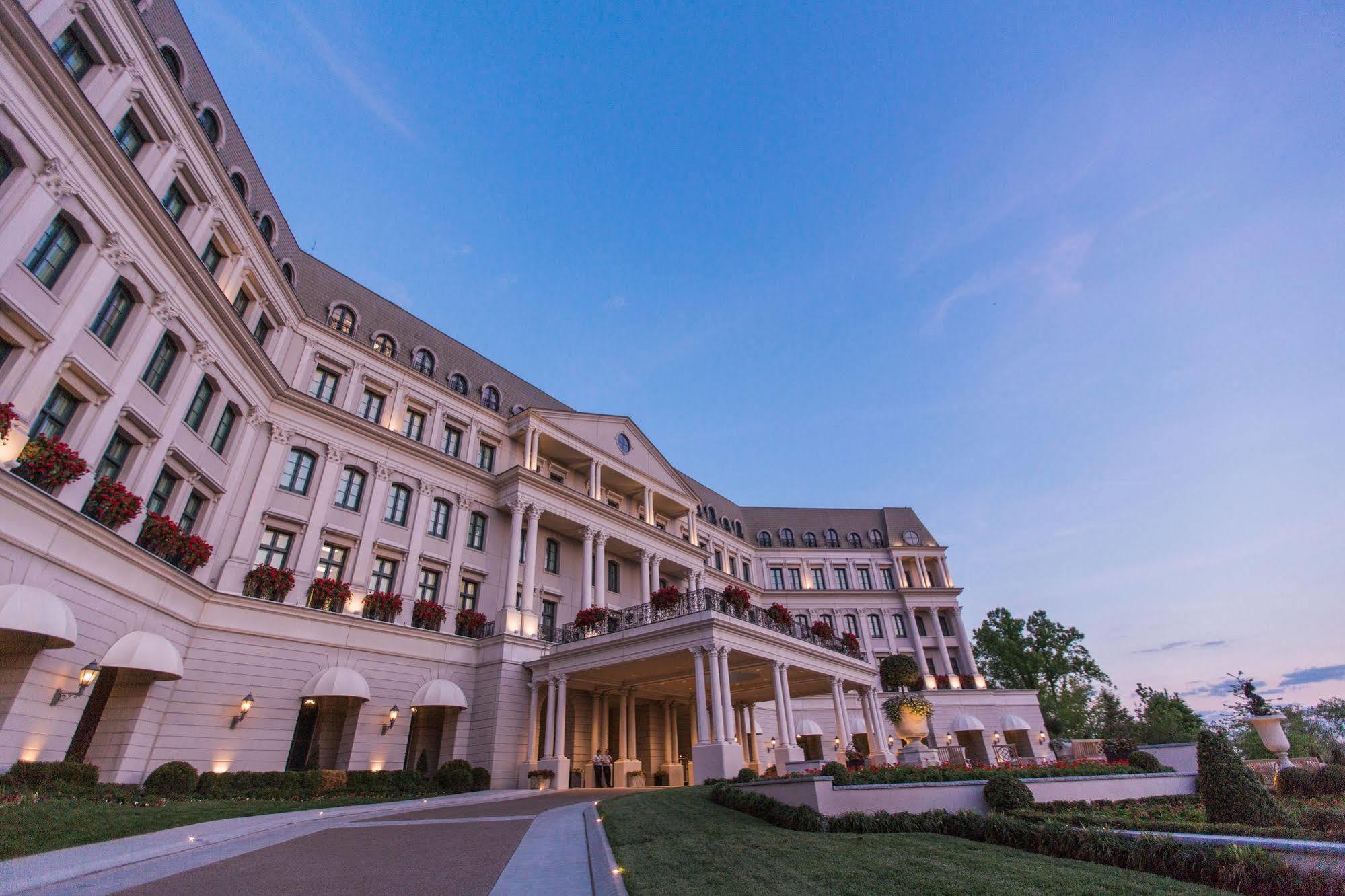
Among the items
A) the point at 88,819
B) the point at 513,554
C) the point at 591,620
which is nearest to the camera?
the point at 88,819

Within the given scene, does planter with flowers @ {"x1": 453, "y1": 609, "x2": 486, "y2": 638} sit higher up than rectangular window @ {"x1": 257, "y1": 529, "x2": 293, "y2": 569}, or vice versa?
rectangular window @ {"x1": 257, "y1": 529, "x2": 293, "y2": 569}

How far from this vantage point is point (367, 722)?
22.5m

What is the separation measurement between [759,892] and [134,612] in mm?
19084

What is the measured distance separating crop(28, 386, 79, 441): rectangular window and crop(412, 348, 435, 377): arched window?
16.1 metres

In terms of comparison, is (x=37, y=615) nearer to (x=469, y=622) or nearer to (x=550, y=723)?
(x=469, y=622)

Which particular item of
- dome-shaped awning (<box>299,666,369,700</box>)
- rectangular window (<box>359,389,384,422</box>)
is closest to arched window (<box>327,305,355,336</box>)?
rectangular window (<box>359,389,384,422</box>)

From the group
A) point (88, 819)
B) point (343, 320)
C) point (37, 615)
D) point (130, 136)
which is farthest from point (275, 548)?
point (88, 819)

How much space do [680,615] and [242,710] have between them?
1488 cm

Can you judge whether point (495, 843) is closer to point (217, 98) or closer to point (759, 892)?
point (759, 892)

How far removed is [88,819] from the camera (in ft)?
32.9

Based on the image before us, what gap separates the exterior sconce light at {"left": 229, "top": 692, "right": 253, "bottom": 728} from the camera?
19.9 metres

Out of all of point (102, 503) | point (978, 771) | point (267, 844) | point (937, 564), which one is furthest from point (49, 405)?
point (937, 564)

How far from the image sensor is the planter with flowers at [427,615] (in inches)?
998

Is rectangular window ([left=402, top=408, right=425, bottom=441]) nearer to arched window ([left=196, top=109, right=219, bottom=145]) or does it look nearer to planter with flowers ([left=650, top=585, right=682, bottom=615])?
arched window ([left=196, top=109, right=219, bottom=145])
